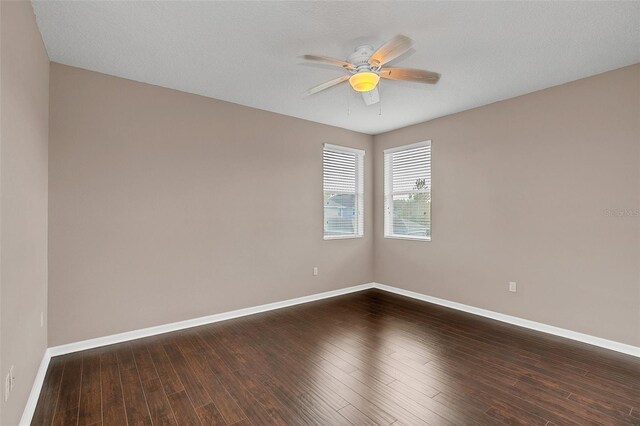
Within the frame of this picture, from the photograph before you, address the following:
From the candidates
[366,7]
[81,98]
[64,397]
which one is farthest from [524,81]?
[64,397]

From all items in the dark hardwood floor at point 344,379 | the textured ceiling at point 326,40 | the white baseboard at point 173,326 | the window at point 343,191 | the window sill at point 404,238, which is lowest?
the dark hardwood floor at point 344,379

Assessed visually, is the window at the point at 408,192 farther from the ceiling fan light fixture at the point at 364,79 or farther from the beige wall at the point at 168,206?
the ceiling fan light fixture at the point at 364,79

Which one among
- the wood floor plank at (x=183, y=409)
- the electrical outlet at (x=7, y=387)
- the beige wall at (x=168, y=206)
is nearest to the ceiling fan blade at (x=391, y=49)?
the beige wall at (x=168, y=206)

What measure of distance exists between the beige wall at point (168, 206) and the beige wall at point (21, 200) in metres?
0.31

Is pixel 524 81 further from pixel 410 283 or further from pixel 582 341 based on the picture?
pixel 410 283

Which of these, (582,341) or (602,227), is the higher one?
(602,227)

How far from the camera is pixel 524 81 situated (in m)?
3.25

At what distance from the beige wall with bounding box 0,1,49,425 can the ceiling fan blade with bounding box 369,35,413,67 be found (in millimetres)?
2078

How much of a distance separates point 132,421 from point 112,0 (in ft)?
8.87

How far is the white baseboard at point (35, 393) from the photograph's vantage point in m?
1.92

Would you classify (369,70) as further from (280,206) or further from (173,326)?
(173,326)

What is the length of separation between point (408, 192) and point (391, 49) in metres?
3.11

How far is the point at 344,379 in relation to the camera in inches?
97.3

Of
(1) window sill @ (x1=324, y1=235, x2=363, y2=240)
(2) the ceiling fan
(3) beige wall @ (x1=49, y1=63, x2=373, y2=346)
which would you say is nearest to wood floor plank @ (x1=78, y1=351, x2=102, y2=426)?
(3) beige wall @ (x1=49, y1=63, x2=373, y2=346)
